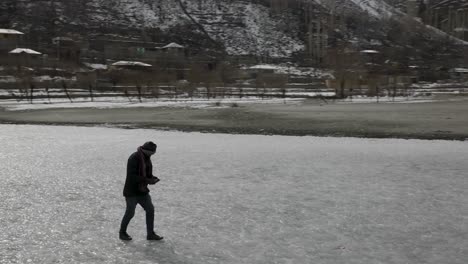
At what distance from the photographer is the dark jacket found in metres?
7.73

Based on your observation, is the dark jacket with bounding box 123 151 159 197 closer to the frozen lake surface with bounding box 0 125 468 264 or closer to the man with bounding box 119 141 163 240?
the man with bounding box 119 141 163 240

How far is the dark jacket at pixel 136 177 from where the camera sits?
7730 millimetres

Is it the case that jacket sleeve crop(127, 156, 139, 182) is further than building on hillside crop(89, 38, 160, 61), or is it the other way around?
building on hillside crop(89, 38, 160, 61)

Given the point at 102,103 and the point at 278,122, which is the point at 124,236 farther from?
the point at 102,103

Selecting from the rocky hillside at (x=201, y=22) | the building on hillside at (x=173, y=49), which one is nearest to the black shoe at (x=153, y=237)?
the building on hillside at (x=173, y=49)

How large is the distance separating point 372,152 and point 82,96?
42187mm

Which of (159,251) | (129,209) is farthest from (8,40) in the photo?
(159,251)

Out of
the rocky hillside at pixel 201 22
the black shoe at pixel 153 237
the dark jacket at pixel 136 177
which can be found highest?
the rocky hillside at pixel 201 22

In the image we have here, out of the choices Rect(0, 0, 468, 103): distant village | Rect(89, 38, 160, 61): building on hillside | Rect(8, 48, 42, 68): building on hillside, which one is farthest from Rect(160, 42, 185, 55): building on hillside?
Rect(8, 48, 42, 68): building on hillside

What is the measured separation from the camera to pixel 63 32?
336 feet

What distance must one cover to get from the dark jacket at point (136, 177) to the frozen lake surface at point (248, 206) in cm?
89

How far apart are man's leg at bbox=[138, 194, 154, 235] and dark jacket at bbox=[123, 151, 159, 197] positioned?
13cm

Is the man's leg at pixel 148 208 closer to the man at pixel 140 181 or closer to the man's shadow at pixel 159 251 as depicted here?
the man at pixel 140 181

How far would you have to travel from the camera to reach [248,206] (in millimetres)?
10445
